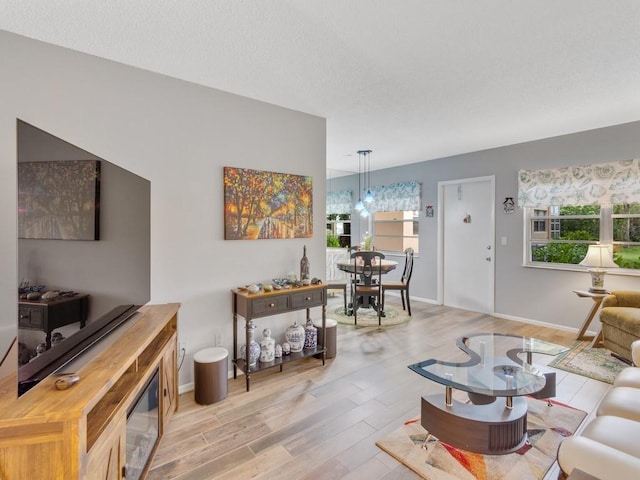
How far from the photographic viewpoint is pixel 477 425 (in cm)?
182

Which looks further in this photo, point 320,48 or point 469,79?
point 469,79

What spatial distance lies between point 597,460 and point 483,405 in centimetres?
87

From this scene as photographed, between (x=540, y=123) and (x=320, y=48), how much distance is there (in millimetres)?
2914

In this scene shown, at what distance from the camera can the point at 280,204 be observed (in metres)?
3.15

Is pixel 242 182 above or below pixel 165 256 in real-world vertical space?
above

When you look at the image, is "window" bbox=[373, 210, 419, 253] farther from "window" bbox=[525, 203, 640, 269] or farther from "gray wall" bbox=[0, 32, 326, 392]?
"gray wall" bbox=[0, 32, 326, 392]

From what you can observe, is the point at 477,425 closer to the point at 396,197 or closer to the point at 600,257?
the point at 600,257

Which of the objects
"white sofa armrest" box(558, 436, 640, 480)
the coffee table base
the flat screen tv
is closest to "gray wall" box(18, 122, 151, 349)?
the flat screen tv

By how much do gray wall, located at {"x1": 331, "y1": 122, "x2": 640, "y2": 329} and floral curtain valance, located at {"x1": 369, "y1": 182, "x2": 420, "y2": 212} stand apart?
160mm

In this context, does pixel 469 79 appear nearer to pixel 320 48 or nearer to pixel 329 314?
pixel 320 48

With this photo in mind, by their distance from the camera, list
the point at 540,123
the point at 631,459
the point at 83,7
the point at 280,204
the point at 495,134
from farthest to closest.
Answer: the point at 495,134, the point at 540,123, the point at 280,204, the point at 83,7, the point at 631,459

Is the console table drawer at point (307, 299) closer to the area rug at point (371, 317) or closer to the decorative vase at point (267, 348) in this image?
the decorative vase at point (267, 348)

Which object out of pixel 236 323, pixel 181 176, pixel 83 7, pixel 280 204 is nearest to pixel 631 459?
pixel 236 323

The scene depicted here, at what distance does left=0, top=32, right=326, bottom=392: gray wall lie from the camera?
204cm
